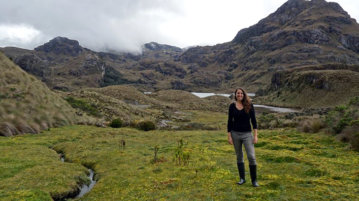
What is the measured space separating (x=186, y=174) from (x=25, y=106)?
42.8m

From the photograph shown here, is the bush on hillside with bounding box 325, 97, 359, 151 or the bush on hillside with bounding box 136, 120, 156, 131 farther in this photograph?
the bush on hillside with bounding box 136, 120, 156, 131

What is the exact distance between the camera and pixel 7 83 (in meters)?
52.7

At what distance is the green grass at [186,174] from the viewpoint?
47.6 feet

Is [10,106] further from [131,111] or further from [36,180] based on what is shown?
[131,111]

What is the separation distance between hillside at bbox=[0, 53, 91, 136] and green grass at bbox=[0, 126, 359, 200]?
13695mm

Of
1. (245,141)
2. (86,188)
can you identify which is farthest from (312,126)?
(86,188)

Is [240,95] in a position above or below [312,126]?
above

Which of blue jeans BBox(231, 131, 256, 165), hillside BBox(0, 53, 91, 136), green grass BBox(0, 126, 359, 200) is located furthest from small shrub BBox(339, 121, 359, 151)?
hillside BBox(0, 53, 91, 136)

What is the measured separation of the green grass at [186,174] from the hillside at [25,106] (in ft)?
44.9

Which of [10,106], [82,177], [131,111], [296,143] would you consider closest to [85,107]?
[131,111]

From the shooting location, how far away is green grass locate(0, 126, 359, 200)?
1452 centimetres

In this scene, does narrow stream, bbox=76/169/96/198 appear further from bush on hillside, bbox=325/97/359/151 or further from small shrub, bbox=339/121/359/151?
small shrub, bbox=339/121/359/151

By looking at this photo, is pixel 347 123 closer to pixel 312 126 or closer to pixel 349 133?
pixel 349 133

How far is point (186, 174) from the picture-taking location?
65.0 ft
